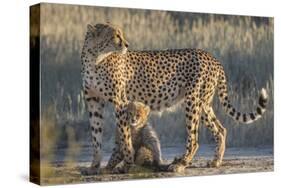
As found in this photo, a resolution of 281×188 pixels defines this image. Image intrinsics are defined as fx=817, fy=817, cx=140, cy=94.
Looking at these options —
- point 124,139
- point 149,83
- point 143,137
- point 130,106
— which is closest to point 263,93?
point 149,83

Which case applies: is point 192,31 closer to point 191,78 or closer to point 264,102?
point 191,78

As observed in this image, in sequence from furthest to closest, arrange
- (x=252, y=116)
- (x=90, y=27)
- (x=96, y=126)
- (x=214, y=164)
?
(x=252, y=116) < (x=214, y=164) < (x=96, y=126) < (x=90, y=27)

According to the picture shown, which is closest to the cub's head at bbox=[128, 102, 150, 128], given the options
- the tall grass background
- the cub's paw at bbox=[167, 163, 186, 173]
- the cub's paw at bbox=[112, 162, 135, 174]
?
the tall grass background

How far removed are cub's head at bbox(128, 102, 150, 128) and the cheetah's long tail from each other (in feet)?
3.34

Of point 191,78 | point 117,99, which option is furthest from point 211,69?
point 117,99

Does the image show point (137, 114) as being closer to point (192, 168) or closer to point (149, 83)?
point (149, 83)

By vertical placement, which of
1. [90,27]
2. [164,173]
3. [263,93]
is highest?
[90,27]

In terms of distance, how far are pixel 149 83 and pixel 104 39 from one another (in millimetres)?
720

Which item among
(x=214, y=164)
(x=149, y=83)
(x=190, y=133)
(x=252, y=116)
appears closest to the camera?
(x=149, y=83)

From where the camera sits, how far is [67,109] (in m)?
8.52

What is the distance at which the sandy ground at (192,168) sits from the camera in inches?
332

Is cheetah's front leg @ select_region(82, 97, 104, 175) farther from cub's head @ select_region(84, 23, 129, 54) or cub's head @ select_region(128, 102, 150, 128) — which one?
cub's head @ select_region(84, 23, 129, 54)

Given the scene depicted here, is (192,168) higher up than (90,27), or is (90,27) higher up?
(90,27)

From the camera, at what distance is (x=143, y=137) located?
8.95 m
